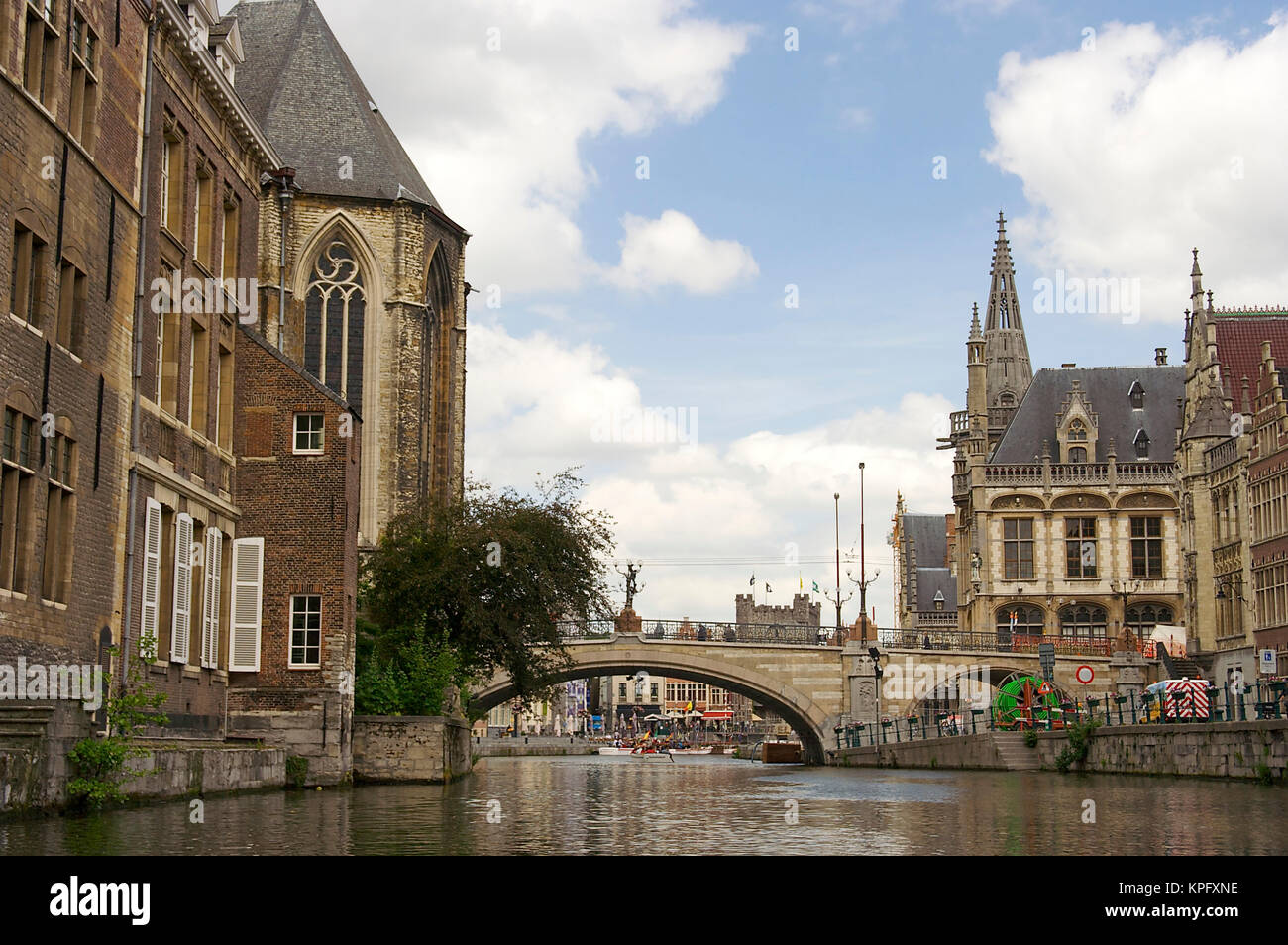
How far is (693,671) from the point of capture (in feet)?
204

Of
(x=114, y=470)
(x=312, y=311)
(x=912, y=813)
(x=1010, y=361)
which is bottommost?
(x=912, y=813)

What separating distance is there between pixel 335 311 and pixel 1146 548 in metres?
40.2

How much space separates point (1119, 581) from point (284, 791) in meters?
54.9

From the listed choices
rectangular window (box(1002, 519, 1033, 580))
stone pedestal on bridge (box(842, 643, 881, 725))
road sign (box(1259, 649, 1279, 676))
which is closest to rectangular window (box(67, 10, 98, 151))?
road sign (box(1259, 649, 1279, 676))

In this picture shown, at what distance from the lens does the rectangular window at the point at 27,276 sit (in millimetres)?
18359

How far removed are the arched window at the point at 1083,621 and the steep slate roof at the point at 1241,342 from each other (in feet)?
64.2

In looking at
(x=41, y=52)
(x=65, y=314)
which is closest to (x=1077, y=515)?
(x=65, y=314)

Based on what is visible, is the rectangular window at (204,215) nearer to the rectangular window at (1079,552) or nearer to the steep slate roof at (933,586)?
the rectangular window at (1079,552)

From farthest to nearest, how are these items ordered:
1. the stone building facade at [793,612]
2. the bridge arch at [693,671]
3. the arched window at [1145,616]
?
the stone building facade at [793,612]
the arched window at [1145,616]
the bridge arch at [693,671]

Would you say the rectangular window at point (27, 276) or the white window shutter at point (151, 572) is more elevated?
the rectangular window at point (27, 276)

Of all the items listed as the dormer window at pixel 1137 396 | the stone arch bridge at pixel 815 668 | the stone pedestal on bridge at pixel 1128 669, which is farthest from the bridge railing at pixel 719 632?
the dormer window at pixel 1137 396
